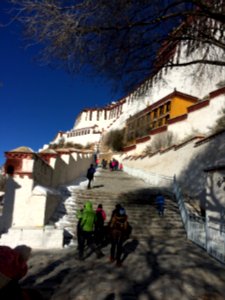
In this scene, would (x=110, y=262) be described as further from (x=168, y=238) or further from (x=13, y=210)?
(x=13, y=210)

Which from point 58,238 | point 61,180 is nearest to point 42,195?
point 58,238

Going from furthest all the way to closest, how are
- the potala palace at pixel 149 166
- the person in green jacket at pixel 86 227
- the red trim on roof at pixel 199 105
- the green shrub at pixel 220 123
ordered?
the red trim on roof at pixel 199 105 → the green shrub at pixel 220 123 → the potala palace at pixel 149 166 → the person in green jacket at pixel 86 227

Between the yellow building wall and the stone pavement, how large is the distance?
23358mm

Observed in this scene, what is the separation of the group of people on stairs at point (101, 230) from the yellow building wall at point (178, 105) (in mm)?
24947

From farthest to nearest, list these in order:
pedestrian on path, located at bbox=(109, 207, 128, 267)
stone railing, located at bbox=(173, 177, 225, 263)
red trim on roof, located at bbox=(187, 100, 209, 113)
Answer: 1. red trim on roof, located at bbox=(187, 100, 209, 113)
2. stone railing, located at bbox=(173, 177, 225, 263)
3. pedestrian on path, located at bbox=(109, 207, 128, 267)

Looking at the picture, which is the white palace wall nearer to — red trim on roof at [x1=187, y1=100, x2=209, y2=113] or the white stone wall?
the white stone wall

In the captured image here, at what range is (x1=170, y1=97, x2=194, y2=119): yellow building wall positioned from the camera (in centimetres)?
3241

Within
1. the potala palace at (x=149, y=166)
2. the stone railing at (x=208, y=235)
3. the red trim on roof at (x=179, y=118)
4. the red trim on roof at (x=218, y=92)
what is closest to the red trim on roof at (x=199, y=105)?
the potala palace at (x=149, y=166)

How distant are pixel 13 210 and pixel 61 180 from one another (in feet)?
19.4

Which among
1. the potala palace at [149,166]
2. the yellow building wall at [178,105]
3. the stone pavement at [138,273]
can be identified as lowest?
the stone pavement at [138,273]

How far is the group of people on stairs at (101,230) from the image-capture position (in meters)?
7.56

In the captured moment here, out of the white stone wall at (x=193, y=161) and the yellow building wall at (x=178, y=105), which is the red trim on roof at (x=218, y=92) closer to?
the white stone wall at (x=193, y=161)

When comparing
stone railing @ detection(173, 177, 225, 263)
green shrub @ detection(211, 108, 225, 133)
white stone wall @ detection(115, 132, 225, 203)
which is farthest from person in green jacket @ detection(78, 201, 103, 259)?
green shrub @ detection(211, 108, 225, 133)

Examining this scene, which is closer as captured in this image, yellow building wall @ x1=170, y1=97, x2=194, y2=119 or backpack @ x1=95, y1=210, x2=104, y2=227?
backpack @ x1=95, y1=210, x2=104, y2=227
